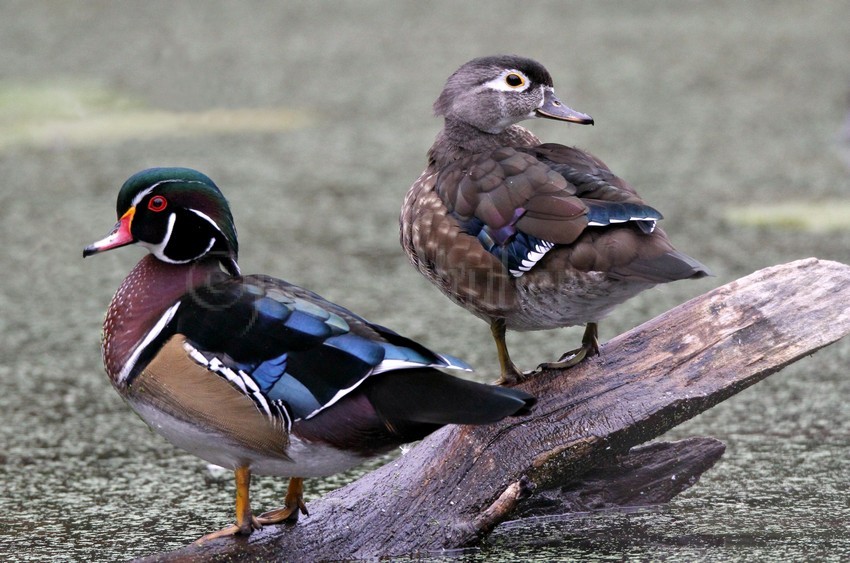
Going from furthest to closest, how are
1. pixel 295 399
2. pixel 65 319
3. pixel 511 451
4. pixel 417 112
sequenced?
pixel 417 112 → pixel 65 319 → pixel 511 451 → pixel 295 399

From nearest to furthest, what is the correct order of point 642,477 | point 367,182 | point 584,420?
1. point 584,420
2. point 642,477
3. point 367,182

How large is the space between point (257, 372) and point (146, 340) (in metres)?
0.20

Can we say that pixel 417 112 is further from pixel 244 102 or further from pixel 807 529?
pixel 807 529

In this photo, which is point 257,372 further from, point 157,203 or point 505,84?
point 505,84

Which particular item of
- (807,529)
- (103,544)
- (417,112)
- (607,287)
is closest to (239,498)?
(103,544)

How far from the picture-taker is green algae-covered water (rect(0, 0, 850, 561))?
252 centimetres

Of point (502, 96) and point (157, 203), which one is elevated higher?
point (502, 96)

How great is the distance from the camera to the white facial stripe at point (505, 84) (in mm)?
2547

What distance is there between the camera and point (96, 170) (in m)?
5.35

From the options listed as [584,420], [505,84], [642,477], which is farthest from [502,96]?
[642,477]

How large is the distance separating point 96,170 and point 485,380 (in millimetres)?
2623

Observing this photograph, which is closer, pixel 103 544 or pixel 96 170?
pixel 103 544

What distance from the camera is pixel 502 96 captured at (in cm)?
254

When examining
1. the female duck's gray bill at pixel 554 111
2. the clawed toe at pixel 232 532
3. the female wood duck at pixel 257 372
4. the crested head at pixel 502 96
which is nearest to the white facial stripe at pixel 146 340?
the female wood duck at pixel 257 372
